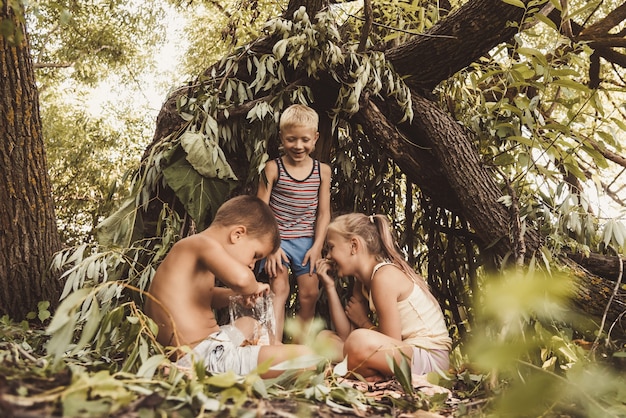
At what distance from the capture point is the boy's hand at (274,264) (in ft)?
9.63

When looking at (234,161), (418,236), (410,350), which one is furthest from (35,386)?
(418,236)

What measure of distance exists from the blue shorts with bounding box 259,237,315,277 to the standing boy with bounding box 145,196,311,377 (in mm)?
680

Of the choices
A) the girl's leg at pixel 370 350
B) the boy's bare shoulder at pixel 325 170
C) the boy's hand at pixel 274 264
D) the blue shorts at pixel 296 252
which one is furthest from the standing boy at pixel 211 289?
the boy's bare shoulder at pixel 325 170

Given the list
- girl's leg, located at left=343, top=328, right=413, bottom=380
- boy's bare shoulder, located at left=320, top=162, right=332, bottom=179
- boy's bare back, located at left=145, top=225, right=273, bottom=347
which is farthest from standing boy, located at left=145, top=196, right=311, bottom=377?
boy's bare shoulder, located at left=320, top=162, right=332, bottom=179

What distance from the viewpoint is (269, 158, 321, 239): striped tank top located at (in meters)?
3.04

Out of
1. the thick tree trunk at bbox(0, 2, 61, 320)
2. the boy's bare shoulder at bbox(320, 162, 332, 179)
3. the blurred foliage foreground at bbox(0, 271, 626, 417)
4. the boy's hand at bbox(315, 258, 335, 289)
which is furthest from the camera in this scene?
the boy's bare shoulder at bbox(320, 162, 332, 179)

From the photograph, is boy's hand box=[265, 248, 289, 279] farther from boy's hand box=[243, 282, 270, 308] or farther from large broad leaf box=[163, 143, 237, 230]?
boy's hand box=[243, 282, 270, 308]

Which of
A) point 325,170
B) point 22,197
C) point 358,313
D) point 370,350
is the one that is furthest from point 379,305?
point 22,197

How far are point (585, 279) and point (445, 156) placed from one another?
0.90 meters

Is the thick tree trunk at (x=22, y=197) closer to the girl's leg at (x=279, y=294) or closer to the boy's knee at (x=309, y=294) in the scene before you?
the girl's leg at (x=279, y=294)

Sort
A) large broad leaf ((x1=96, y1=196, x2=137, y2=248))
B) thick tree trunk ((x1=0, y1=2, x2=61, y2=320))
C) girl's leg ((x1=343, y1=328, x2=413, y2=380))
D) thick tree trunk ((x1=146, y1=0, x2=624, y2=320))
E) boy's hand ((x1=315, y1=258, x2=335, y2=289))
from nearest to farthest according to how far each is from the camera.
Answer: girl's leg ((x1=343, y1=328, x2=413, y2=380)) < thick tree trunk ((x1=0, y1=2, x2=61, y2=320)) < thick tree trunk ((x1=146, y1=0, x2=624, y2=320)) < large broad leaf ((x1=96, y1=196, x2=137, y2=248)) < boy's hand ((x1=315, y1=258, x2=335, y2=289))

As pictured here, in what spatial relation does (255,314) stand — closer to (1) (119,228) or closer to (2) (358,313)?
(2) (358,313)

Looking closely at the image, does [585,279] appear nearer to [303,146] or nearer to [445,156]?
[445,156]

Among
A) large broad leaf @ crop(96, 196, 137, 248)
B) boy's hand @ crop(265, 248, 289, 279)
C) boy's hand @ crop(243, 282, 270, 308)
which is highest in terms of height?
large broad leaf @ crop(96, 196, 137, 248)
